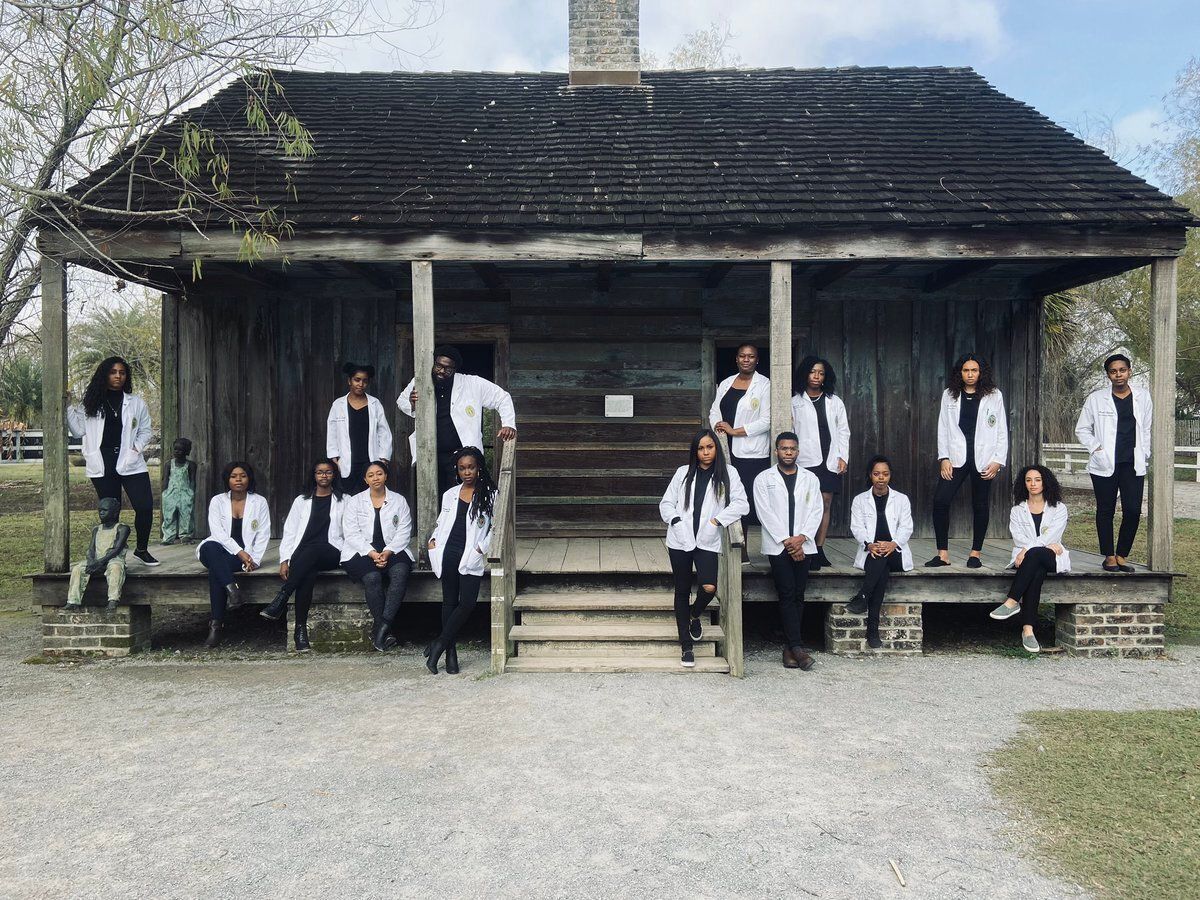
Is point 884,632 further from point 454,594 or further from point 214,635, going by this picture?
point 214,635

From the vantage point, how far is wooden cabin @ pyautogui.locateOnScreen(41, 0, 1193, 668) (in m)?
6.36

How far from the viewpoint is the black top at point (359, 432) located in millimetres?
6852

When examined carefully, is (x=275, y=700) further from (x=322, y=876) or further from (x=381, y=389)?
(x=381, y=389)

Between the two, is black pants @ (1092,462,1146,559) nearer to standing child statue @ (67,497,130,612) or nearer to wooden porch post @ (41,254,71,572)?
standing child statue @ (67,497,130,612)

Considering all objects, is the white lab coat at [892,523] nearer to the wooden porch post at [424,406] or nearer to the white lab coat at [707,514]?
the white lab coat at [707,514]

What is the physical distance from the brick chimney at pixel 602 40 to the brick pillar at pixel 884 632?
697 centimetres

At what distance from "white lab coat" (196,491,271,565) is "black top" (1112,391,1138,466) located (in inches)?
263

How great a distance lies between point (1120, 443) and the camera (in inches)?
250

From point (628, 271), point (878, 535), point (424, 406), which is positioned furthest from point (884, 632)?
point (628, 271)

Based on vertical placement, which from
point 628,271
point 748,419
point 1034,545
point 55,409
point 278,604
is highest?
point 628,271

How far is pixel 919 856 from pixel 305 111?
869 cm

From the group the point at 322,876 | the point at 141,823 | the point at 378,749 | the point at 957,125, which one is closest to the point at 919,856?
the point at 322,876

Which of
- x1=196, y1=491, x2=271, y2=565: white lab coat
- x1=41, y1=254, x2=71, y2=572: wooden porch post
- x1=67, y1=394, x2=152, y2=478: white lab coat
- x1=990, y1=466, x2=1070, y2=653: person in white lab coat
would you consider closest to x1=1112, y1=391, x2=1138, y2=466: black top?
x1=990, y1=466, x2=1070, y2=653: person in white lab coat

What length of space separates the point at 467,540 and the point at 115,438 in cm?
321
